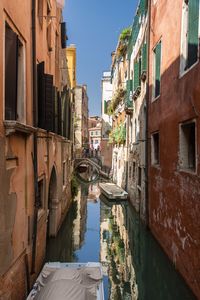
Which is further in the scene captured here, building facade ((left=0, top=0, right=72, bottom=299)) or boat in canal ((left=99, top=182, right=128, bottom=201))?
boat in canal ((left=99, top=182, right=128, bottom=201))

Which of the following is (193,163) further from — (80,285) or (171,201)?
(80,285)

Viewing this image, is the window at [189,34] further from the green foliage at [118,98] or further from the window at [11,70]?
the green foliage at [118,98]

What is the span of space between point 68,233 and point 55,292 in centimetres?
709

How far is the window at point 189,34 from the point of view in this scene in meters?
6.38

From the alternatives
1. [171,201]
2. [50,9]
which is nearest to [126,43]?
[50,9]

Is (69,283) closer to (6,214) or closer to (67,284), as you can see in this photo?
(67,284)

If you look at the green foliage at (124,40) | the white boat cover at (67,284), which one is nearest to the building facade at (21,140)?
the white boat cover at (67,284)

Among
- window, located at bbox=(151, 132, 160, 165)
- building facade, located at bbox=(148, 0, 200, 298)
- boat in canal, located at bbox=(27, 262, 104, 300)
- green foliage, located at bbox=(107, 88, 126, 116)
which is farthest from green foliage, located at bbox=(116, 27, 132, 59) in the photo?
boat in canal, located at bbox=(27, 262, 104, 300)

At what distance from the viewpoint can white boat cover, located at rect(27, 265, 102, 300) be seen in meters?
4.74

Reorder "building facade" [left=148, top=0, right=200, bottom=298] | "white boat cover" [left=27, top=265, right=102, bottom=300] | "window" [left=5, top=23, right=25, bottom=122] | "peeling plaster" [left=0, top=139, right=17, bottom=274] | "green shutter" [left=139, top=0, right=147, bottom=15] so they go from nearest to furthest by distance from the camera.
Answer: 1. "peeling plaster" [left=0, top=139, right=17, bottom=274]
2. "white boat cover" [left=27, top=265, right=102, bottom=300]
3. "window" [left=5, top=23, right=25, bottom=122]
4. "building facade" [left=148, top=0, right=200, bottom=298]
5. "green shutter" [left=139, top=0, right=147, bottom=15]

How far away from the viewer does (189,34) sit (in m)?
6.68

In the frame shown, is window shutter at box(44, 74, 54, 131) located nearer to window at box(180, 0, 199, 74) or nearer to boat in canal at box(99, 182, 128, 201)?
window at box(180, 0, 199, 74)

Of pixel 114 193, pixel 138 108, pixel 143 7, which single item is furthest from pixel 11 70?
pixel 114 193

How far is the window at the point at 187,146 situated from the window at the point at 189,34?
50.6 inches
